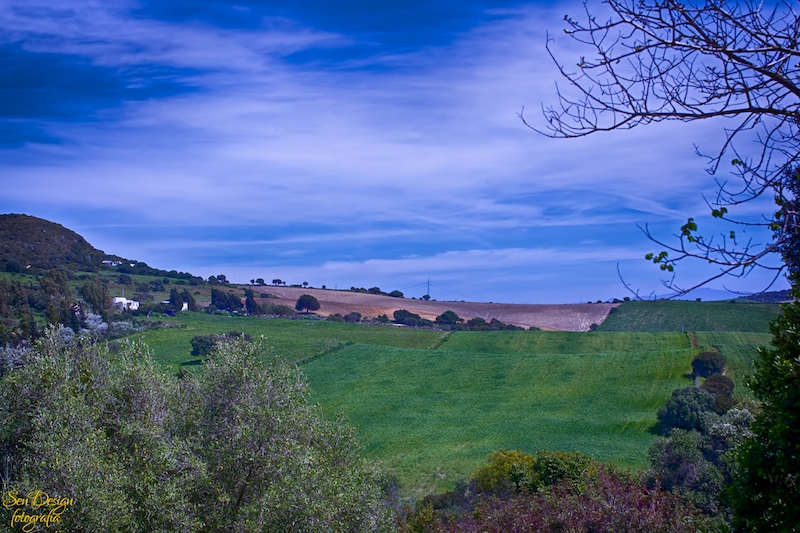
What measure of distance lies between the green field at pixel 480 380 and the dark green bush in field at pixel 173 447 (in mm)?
21935

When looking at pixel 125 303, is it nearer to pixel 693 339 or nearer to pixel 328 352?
pixel 328 352

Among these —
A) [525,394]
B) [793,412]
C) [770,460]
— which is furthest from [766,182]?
[525,394]

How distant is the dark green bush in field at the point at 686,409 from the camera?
44.0 m

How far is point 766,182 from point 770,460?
3728 mm

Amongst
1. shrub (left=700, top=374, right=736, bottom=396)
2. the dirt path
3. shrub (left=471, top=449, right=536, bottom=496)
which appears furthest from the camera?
the dirt path

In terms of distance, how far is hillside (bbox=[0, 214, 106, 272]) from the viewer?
8956 cm

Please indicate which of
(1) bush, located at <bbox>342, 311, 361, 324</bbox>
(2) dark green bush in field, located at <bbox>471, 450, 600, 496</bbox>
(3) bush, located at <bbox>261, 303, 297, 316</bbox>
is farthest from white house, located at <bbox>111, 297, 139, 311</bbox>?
(2) dark green bush in field, located at <bbox>471, 450, 600, 496</bbox>

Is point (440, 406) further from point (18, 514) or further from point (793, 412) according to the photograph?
point (793, 412)

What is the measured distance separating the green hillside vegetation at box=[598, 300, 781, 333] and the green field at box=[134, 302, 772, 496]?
16.4 inches

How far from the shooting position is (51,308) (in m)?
52.6

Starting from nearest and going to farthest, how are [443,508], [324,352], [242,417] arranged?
[242,417] < [443,508] < [324,352]

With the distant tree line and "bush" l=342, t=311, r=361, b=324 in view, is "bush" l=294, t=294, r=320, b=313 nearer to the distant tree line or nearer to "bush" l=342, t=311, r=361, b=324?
"bush" l=342, t=311, r=361, b=324

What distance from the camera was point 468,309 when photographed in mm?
97875
